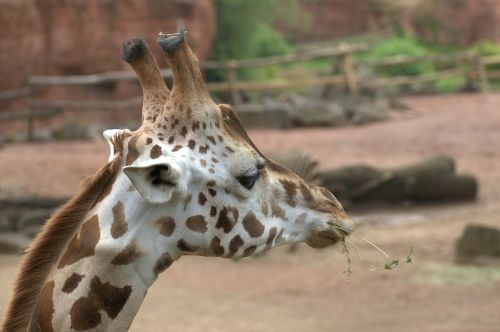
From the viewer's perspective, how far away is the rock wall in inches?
703

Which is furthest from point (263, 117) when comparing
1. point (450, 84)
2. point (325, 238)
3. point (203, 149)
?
point (203, 149)

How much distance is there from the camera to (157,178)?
86.7 inches

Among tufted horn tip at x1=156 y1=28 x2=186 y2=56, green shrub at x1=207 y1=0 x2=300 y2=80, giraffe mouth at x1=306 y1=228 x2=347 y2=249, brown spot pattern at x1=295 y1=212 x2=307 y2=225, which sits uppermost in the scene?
tufted horn tip at x1=156 y1=28 x2=186 y2=56

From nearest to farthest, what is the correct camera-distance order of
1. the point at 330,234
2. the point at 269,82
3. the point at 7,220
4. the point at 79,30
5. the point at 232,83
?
the point at 330,234
the point at 7,220
the point at 79,30
the point at 232,83
the point at 269,82

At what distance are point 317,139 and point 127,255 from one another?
1460 centimetres

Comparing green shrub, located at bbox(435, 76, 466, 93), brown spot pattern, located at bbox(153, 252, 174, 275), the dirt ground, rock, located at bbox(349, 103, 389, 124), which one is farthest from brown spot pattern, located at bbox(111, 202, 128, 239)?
green shrub, located at bbox(435, 76, 466, 93)

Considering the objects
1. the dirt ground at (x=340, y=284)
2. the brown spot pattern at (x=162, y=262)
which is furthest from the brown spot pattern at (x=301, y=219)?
the dirt ground at (x=340, y=284)

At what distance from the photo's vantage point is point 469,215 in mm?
10242

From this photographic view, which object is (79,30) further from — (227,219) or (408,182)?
(227,219)

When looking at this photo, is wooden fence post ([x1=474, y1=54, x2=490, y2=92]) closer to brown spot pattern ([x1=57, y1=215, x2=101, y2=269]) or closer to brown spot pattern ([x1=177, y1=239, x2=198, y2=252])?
brown spot pattern ([x1=177, y1=239, x2=198, y2=252])

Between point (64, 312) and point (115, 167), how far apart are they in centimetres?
40

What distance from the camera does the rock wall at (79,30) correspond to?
17.8m

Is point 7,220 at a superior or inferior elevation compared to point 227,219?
inferior

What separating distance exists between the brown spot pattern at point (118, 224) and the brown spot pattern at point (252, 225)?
356 mm
